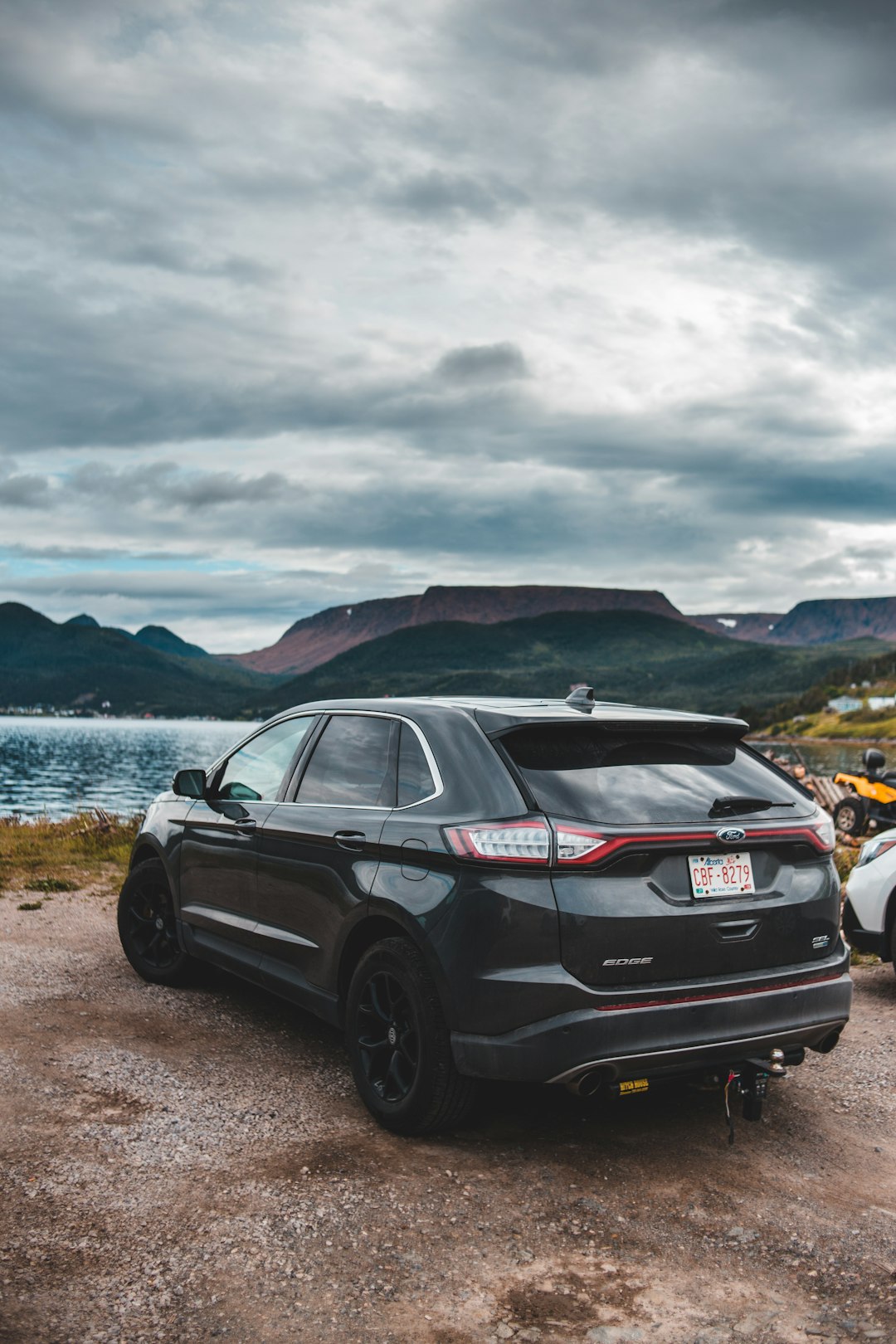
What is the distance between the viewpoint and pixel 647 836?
3855 millimetres

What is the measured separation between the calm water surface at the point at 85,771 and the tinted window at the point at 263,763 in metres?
12.8

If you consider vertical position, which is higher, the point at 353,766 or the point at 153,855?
the point at 353,766

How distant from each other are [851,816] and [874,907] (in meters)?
9.88

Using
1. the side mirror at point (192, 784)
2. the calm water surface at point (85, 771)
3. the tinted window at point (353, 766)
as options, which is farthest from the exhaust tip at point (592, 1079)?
the calm water surface at point (85, 771)

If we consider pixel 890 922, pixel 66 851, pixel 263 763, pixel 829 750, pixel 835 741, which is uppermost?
pixel 263 763

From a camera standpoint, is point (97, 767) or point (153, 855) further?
point (97, 767)

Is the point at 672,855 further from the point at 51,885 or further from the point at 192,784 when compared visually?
the point at 51,885

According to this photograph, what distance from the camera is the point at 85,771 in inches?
3366

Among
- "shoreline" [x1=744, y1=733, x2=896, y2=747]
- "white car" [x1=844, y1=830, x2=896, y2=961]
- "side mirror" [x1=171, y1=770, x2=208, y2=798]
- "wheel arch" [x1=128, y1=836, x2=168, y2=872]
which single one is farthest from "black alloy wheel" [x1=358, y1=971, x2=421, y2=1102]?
"shoreline" [x1=744, y1=733, x2=896, y2=747]

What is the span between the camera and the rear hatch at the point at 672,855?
3.79 meters

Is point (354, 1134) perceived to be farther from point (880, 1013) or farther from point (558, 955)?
point (880, 1013)

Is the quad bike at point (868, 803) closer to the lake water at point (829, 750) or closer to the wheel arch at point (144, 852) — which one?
the wheel arch at point (144, 852)

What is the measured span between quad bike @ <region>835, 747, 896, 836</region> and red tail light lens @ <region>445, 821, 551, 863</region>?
41.2 ft

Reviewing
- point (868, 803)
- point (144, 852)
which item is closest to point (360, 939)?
point (144, 852)
